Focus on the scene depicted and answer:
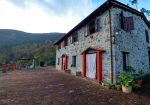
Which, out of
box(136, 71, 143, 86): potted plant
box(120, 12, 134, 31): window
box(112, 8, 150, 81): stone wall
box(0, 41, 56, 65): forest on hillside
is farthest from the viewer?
box(0, 41, 56, 65): forest on hillside

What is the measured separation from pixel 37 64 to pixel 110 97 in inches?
1360

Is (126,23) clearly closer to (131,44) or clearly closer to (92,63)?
(131,44)

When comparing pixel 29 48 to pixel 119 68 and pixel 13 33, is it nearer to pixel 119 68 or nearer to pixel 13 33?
pixel 13 33

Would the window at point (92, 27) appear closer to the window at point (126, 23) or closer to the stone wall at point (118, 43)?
the stone wall at point (118, 43)

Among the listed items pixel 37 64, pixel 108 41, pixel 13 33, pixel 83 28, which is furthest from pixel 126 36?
pixel 13 33

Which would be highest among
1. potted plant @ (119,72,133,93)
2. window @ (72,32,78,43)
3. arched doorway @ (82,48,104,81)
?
window @ (72,32,78,43)

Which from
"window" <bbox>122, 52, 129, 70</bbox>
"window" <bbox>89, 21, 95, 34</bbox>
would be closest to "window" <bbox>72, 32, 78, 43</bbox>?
"window" <bbox>89, 21, 95, 34</bbox>

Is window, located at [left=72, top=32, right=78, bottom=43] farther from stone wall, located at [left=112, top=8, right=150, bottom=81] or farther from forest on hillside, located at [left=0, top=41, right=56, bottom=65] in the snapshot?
forest on hillside, located at [left=0, top=41, right=56, bottom=65]

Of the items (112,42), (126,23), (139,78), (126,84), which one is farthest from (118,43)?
(139,78)

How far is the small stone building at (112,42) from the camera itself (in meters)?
11.4

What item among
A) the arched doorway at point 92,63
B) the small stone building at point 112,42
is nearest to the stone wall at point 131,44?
the small stone building at point 112,42

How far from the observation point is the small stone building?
1143 centimetres

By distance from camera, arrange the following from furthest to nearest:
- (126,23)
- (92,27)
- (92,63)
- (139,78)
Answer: (92,27) < (92,63) < (139,78) < (126,23)

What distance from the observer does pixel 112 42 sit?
37.3 feet
